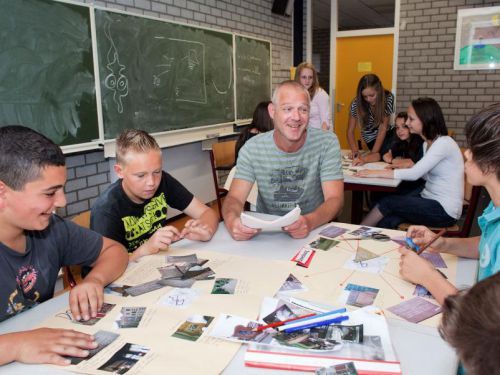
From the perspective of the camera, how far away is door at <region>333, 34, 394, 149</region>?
683 centimetres

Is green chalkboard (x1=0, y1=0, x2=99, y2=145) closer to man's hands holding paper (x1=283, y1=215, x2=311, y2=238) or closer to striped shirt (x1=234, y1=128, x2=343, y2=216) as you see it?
striped shirt (x1=234, y1=128, x2=343, y2=216)

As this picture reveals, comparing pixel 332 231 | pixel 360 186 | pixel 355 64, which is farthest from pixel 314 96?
pixel 332 231

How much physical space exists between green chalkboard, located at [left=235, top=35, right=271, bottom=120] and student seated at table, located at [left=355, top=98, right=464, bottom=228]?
2766mm

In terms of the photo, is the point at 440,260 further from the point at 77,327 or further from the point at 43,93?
the point at 43,93

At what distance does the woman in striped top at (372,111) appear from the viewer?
172 inches

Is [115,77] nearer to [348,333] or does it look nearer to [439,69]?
[348,333]

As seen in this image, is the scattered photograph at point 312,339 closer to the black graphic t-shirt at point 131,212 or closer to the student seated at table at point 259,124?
the black graphic t-shirt at point 131,212

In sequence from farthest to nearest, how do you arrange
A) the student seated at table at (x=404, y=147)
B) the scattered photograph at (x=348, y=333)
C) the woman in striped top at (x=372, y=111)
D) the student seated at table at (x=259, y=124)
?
the woman in striped top at (x=372, y=111)
the student seated at table at (x=259, y=124)
the student seated at table at (x=404, y=147)
the scattered photograph at (x=348, y=333)

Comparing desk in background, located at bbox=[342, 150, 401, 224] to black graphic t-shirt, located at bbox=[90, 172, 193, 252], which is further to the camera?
desk in background, located at bbox=[342, 150, 401, 224]

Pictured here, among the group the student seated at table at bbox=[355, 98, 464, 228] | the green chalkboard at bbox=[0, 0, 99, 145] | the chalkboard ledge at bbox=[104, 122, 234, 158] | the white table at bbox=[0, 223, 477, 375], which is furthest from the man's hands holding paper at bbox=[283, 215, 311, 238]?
the chalkboard ledge at bbox=[104, 122, 234, 158]

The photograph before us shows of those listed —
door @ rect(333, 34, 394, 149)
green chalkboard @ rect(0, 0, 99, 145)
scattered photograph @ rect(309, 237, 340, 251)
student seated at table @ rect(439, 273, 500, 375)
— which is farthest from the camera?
door @ rect(333, 34, 394, 149)

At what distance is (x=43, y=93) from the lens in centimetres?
294

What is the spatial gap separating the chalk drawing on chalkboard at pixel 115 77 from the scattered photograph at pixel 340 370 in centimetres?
309

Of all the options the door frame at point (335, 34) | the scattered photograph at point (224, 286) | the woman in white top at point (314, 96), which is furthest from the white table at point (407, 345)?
the door frame at point (335, 34)
